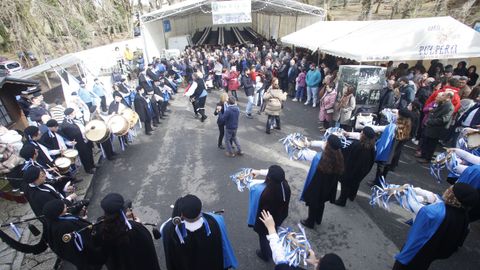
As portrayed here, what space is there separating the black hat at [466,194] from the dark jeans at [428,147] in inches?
186

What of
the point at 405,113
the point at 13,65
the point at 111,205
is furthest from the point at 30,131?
the point at 13,65

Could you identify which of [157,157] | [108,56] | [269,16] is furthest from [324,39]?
[269,16]

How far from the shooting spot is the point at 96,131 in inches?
270

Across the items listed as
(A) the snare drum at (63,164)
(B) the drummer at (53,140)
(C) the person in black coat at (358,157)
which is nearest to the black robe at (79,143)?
(B) the drummer at (53,140)

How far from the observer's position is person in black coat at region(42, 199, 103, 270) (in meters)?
2.98

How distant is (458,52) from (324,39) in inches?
195

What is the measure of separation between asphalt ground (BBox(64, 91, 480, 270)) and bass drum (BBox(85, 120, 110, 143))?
102cm

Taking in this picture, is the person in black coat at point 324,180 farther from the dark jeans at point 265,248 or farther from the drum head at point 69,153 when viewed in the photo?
the drum head at point 69,153

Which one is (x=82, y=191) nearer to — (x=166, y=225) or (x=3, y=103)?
(x=3, y=103)

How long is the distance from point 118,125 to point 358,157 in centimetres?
615

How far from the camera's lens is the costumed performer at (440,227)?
2755mm

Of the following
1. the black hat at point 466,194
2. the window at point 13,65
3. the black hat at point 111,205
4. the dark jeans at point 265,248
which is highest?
the black hat at point 466,194

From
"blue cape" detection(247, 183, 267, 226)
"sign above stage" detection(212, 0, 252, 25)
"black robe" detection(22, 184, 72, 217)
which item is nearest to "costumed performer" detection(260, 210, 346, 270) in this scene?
"blue cape" detection(247, 183, 267, 226)

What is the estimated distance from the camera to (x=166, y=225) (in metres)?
2.83
